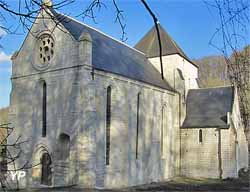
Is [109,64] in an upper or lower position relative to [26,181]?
upper

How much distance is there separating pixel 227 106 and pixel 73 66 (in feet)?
50.1

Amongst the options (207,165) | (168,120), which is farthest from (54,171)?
(207,165)

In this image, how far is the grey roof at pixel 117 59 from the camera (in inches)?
898

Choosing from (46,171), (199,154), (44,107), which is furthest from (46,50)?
(199,154)

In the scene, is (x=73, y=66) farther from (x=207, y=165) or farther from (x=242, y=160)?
(x=242, y=160)

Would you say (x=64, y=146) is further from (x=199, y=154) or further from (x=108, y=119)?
(x=199, y=154)

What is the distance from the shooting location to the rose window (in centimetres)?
2252

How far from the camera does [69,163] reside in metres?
20.2

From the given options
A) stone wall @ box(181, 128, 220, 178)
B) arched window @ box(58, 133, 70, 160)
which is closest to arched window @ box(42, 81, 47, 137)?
arched window @ box(58, 133, 70, 160)

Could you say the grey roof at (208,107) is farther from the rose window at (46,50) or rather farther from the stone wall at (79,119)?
the rose window at (46,50)

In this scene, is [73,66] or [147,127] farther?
[147,127]

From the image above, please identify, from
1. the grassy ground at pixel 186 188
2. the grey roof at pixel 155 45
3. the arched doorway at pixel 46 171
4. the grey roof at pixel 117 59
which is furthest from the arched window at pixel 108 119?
the grey roof at pixel 155 45

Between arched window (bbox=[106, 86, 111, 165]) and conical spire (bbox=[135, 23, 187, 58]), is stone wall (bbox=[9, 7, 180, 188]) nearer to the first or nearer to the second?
arched window (bbox=[106, 86, 111, 165])

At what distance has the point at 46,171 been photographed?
21875mm
